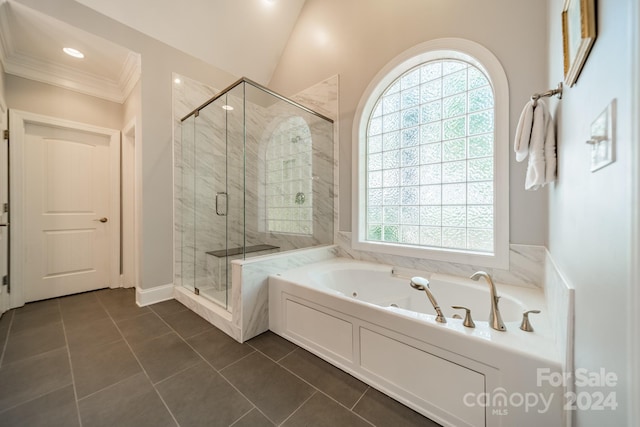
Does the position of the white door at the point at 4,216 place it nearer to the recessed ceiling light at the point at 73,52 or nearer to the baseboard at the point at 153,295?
the recessed ceiling light at the point at 73,52

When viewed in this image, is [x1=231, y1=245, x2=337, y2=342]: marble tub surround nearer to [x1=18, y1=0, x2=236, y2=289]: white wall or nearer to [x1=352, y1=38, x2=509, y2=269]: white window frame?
[x1=352, y1=38, x2=509, y2=269]: white window frame

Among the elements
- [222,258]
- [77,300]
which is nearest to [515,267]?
[222,258]

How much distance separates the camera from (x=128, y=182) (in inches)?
122

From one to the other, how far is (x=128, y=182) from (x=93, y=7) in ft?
5.93

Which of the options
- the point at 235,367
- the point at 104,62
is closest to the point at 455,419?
the point at 235,367

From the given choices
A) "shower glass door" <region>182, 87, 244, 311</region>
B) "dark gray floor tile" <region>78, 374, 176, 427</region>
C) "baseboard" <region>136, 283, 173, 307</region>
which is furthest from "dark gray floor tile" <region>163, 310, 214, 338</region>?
"dark gray floor tile" <region>78, 374, 176, 427</region>

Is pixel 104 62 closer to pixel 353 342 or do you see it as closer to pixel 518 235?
pixel 353 342

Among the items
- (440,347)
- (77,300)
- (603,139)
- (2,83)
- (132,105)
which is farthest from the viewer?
(132,105)

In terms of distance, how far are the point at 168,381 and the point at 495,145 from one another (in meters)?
2.74

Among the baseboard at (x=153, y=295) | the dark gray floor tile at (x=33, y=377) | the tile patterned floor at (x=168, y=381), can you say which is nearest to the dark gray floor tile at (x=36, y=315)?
the tile patterned floor at (x=168, y=381)

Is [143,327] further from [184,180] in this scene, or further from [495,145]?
[495,145]

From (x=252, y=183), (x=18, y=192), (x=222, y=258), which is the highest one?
(x=252, y=183)

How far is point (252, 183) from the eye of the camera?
2730mm

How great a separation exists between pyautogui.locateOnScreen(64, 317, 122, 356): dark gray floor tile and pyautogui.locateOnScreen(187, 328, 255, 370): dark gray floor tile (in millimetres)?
662
